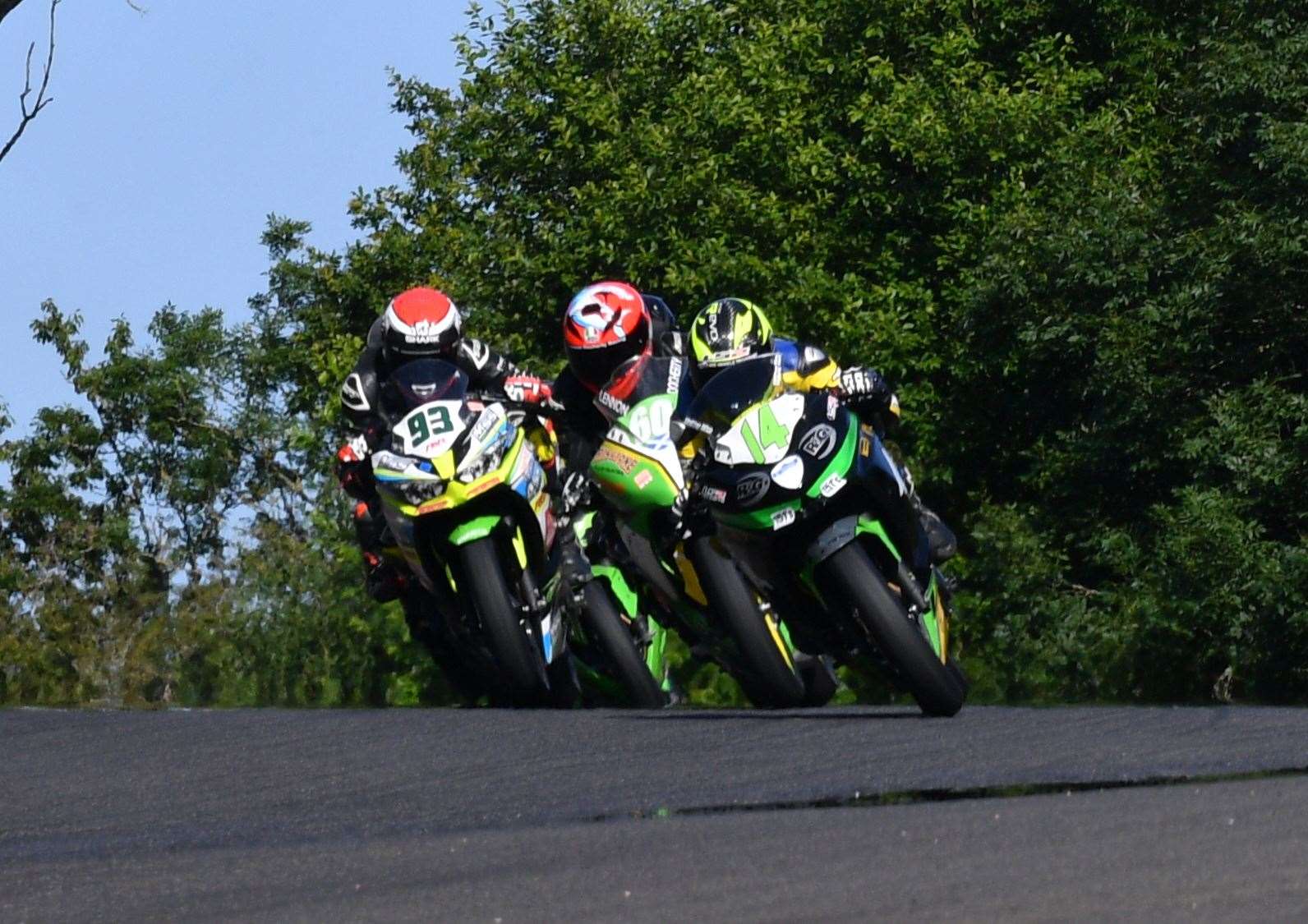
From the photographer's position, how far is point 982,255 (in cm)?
3145

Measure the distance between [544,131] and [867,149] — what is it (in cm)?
551

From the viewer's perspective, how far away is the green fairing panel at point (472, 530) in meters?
11.4

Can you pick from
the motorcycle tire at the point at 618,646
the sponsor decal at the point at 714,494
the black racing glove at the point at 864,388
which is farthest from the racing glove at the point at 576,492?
the sponsor decal at the point at 714,494

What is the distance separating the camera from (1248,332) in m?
25.8

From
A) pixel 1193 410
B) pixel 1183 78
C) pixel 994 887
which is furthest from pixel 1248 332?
pixel 994 887

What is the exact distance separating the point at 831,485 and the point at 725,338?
4.85ft

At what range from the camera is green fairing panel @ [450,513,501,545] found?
37.5 ft

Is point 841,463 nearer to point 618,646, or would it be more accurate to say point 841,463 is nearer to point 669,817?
point 618,646

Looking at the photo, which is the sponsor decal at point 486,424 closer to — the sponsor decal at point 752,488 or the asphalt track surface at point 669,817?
the asphalt track surface at point 669,817

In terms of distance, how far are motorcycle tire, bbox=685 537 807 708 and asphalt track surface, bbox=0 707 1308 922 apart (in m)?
0.17

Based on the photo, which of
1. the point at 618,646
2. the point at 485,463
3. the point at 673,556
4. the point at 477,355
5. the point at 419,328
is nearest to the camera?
the point at 673,556

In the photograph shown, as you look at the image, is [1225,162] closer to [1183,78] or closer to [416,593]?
[1183,78]

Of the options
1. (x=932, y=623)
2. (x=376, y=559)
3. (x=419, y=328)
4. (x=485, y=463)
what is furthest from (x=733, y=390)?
(x=376, y=559)

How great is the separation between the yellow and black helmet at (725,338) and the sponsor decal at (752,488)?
1.14 m
